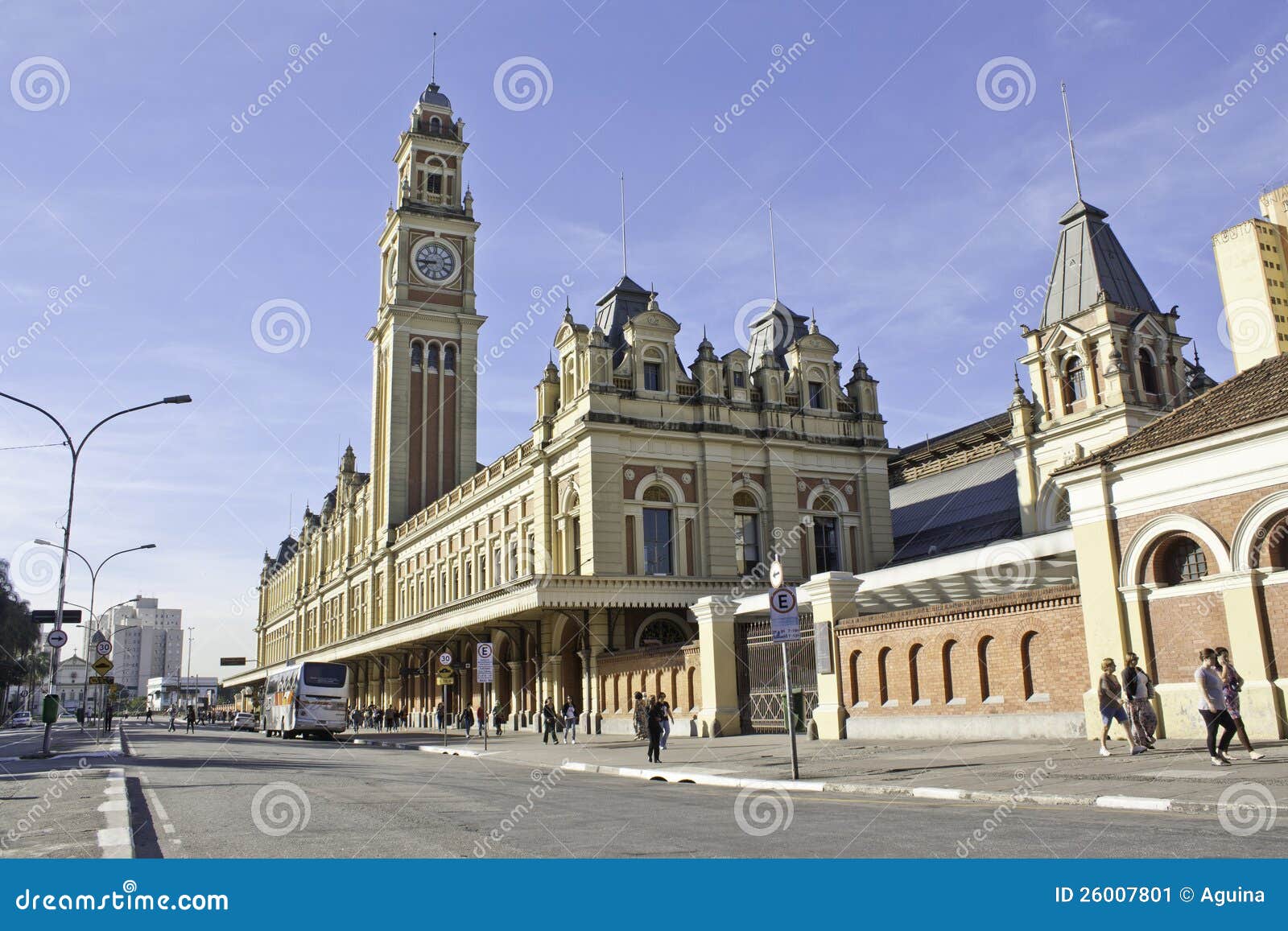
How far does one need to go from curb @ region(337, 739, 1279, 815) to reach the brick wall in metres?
7.15

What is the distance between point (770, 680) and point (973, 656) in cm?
802

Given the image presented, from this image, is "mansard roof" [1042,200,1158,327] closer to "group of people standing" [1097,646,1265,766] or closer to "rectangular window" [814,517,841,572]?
"rectangular window" [814,517,841,572]

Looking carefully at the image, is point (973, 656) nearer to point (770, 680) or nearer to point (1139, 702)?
point (1139, 702)

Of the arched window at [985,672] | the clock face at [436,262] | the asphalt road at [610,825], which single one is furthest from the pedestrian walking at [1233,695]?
the clock face at [436,262]

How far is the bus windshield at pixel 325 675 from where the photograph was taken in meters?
45.8

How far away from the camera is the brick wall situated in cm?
2092

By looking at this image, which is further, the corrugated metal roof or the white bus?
the white bus

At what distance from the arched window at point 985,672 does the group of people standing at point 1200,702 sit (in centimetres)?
334

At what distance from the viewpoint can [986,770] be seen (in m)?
16.0

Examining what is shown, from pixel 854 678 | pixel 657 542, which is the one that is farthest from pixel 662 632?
pixel 854 678

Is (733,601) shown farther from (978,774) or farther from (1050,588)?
(978,774)

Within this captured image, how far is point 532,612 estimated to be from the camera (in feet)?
131

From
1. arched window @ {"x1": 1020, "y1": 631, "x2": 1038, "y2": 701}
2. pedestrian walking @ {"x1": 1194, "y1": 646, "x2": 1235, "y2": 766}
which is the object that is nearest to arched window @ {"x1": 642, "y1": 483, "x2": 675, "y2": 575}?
arched window @ {"x1": 1020, "y1": 631, "x2": 1038, "y2": 701}

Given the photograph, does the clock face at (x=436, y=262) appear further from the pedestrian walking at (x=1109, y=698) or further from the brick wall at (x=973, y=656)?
the pedestrian walking at (x=1109, y=698)
